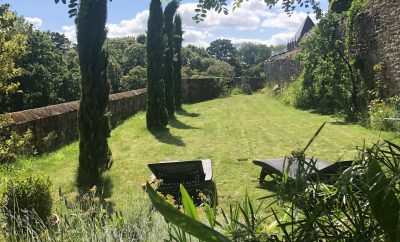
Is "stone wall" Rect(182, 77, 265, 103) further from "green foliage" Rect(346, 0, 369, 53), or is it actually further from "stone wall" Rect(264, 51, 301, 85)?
"green foliage" Rect(346, 0, 369, 53)

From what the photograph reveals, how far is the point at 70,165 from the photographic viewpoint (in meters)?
8.03

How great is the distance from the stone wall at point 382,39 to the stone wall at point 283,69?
8583 mm

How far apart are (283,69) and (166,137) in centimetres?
1600

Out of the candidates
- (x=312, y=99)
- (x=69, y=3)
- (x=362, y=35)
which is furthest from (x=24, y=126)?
(x=312, y=99)

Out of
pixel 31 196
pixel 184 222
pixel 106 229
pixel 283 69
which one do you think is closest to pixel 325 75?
pixel 283 69

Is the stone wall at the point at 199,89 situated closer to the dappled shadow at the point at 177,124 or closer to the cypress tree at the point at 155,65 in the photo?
the dappled shadow at the point at 177,124

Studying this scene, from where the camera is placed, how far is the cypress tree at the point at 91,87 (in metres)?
6.46

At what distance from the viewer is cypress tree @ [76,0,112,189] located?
6.46m

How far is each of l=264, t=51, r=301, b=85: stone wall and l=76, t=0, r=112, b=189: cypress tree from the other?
16.2 metres

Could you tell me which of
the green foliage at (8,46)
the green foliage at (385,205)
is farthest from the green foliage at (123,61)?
the green foliage at (385,205)

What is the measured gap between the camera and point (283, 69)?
1005 inches

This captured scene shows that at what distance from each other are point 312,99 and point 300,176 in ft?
55.1

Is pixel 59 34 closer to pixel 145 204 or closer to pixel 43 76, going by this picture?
pixel 43 76

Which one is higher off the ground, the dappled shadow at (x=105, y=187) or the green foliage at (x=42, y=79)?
the green foliage at (x=42, y=79)
